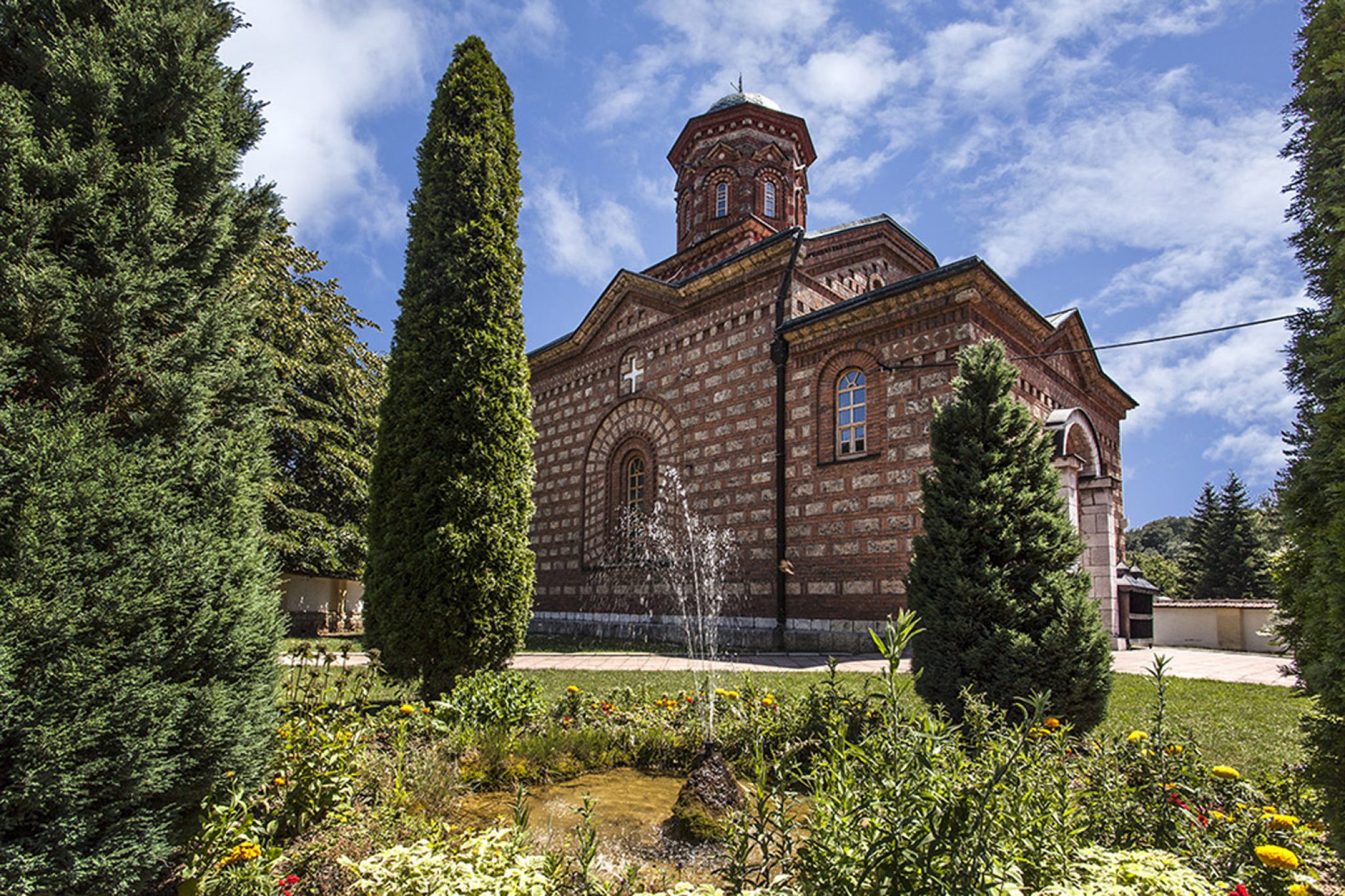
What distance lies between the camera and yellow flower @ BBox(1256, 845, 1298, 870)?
236 cm

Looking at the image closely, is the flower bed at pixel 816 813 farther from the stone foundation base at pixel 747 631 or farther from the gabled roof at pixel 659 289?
the gabled roof at pixel 659 289

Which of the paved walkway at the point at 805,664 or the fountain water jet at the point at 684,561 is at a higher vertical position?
the fountain water jet at the point at 684,561

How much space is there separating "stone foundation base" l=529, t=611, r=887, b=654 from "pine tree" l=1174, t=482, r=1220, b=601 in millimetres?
27969

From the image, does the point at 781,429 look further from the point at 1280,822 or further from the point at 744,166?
the point at 1280,822

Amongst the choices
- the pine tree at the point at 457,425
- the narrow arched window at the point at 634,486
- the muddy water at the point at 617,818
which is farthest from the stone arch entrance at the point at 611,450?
the muddy water at the point at 617,818

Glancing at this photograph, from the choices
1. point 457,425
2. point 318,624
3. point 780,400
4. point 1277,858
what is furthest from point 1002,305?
point 318,624

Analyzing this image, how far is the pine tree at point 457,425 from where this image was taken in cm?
584

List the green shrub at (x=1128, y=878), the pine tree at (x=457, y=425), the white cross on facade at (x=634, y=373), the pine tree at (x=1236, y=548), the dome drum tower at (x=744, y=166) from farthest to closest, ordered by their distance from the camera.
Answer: the pine tree at (x=1236, y=548) → the dome drum tower at (x=744, y=166) → the white cross on facade at (x=634, y=373) → the pine tree at (x=457, y=425) → the green shrub at (x=1128, y=878)

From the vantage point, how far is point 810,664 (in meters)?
10.5

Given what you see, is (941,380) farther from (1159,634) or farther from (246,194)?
(1159,634)

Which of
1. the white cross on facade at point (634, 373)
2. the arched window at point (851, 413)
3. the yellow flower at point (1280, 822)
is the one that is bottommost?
the yellow flower at point (1280, 822)

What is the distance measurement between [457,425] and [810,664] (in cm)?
691

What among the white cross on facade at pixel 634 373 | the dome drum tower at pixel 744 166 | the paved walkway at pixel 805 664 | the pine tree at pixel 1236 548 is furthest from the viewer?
the pine tree at pixel 1236 548

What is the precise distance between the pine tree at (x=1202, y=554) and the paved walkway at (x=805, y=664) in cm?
2257
